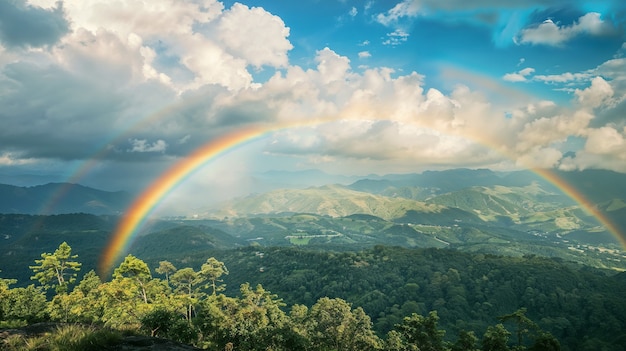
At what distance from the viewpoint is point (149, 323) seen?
1377 inches

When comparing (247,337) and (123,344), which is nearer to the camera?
(123,344)

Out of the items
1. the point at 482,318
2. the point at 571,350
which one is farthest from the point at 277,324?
the point at 482,318

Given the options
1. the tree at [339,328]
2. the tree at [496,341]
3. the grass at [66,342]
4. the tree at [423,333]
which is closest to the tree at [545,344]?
the tree at [496,341]

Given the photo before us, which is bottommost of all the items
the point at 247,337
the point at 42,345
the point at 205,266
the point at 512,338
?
the point at 512,338

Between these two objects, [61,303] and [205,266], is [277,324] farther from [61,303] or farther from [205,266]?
[61,303]

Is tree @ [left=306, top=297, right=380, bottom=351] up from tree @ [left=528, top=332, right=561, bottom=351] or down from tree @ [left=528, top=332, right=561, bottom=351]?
down

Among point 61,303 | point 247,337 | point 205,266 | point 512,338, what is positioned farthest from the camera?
point 512,338

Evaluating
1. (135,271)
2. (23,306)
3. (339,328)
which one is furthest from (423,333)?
(23,306)

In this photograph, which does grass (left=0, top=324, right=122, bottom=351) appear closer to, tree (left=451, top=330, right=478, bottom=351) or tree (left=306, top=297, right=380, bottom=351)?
tree (left=451, top=330, right=478, bottom=351)

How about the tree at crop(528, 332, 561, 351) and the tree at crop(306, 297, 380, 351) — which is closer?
the tree at crop(528, 332, 561, 351)

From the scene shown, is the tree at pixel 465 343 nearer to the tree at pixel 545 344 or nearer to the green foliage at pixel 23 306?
the tree at pixel 545 344

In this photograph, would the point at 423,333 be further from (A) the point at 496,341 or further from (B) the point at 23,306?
(B) the point at 23,306

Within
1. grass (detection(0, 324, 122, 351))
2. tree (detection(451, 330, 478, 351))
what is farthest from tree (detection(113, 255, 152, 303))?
grass (detection(0, 324, 122, 351))

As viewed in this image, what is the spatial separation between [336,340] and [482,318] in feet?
497
